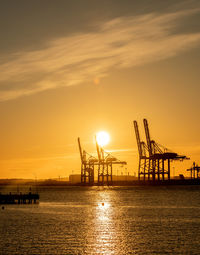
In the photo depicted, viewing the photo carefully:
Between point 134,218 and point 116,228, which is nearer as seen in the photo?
point 116,228

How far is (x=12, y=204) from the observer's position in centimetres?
10369

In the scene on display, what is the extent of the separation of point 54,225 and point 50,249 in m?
18.3

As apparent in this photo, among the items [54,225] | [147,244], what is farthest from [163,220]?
[147,244]

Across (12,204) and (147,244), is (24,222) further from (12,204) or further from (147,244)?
(12,204)

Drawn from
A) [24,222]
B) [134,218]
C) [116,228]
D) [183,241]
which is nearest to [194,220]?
[134,218]

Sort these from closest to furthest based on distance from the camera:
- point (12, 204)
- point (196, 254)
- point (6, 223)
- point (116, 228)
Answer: point (196, 254)
point (116, 228)
point (6, 223)
point (12, 204)

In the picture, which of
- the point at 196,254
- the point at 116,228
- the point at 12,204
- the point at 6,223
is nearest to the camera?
the point at 196,254

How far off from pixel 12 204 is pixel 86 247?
6518cm

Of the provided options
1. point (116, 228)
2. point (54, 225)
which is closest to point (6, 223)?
point (54, 225)

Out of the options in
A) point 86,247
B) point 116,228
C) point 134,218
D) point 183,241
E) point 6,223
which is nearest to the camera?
point 86,247

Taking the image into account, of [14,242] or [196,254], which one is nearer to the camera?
[196,254]

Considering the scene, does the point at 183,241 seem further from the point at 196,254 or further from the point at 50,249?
the point at 50,249

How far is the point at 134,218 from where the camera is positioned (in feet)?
224

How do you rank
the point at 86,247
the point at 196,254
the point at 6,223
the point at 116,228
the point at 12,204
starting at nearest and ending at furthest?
the point at 196,254
the point at 86,247
the point at 116,228
the point at 6,223
the point at 12,204
